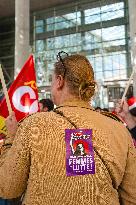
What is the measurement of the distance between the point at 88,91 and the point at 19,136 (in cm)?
34

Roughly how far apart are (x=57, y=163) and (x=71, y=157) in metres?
0.05

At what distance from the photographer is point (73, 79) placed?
154 centimetres

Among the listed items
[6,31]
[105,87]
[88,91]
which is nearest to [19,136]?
[88,91]

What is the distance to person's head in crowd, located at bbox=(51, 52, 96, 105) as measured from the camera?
1540 mm

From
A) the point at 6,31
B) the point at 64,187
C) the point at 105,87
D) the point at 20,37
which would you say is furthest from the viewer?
the point at 6,31

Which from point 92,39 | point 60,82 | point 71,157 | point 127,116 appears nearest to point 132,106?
point 127,116

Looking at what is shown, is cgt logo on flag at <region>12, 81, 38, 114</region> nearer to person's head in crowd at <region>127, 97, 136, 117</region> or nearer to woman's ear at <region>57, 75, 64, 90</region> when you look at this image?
person's head in crowd at <region>127, 97, 136, 117</region>

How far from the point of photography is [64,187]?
53.6 inches

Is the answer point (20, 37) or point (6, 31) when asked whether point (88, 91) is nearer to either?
point (20, 37)

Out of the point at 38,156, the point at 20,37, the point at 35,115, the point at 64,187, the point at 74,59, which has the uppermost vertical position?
the point at 20,37

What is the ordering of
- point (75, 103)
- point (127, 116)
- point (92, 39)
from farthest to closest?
1. point (92, 39)
2. point (127, 116)
3. point (75, 103)

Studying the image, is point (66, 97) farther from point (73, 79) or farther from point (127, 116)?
point (127, 116)

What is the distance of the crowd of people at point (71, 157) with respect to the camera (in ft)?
4.49

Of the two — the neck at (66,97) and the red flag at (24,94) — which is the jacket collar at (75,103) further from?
the red flag at (24,94)
